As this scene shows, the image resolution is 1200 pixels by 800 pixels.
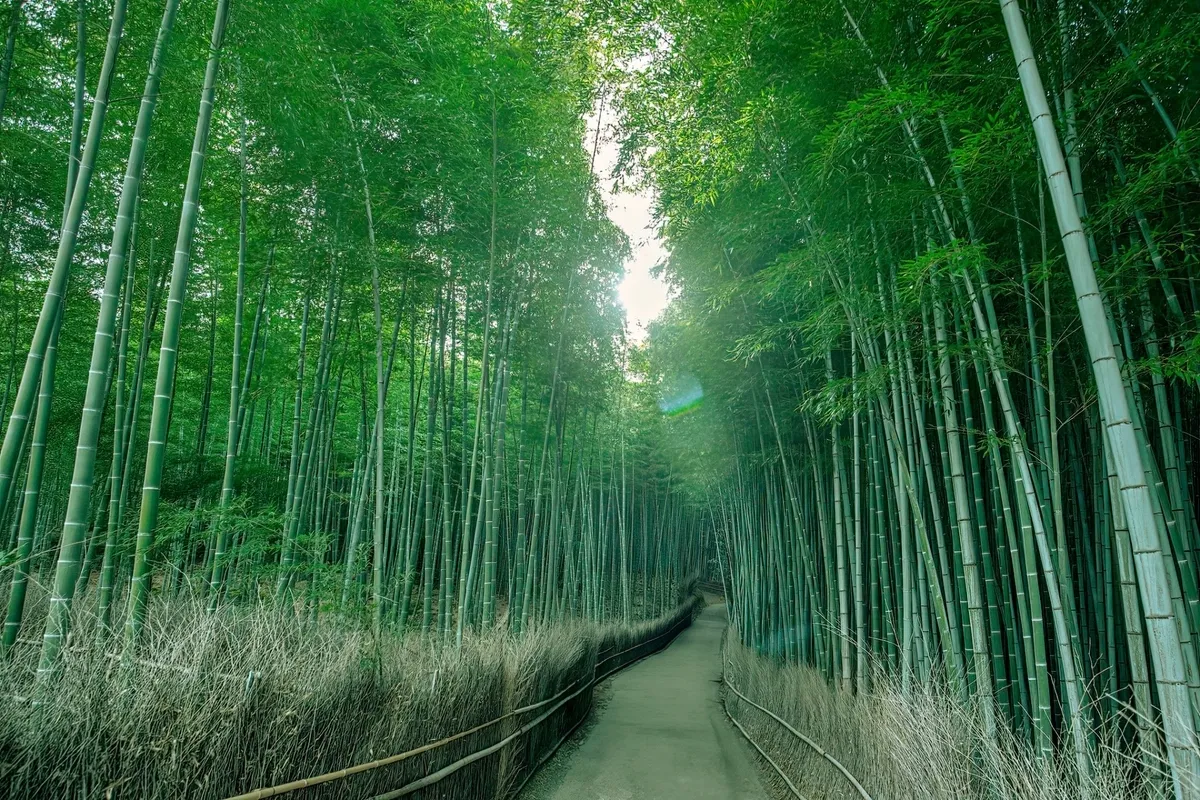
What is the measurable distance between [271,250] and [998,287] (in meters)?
4.84

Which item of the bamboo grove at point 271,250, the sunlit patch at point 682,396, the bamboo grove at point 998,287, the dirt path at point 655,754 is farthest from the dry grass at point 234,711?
the sunlit patch at point 682,396

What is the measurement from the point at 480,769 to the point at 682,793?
146cm

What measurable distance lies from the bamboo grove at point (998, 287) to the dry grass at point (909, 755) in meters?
0.09

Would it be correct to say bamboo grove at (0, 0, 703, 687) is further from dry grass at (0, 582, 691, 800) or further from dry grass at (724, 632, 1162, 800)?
dry grass at (724, 632, 1162, 800)

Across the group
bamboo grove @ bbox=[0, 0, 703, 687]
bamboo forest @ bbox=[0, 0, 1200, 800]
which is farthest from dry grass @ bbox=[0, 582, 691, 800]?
bamboo grove @ bbox=[0, 0, 703, 687]

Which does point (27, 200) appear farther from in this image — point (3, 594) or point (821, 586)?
point (821, 586)

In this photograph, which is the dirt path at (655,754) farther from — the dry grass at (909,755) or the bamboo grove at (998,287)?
the bamboo grove at (998,287)

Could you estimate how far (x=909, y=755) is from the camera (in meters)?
2.12

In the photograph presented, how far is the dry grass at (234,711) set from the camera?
4.17 feet

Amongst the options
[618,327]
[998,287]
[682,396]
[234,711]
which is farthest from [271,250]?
[682,396]

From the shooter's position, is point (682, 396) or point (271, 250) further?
point (682, 396)

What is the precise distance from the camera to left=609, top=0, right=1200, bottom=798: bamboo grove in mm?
1874

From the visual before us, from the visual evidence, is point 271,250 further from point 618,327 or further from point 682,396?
point 682,396

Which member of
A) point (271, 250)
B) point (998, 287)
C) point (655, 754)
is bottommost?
point (655, 754)
